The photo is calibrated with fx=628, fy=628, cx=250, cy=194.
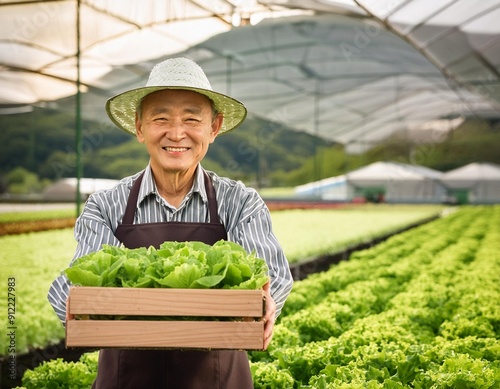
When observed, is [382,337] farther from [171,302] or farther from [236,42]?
[236,42]

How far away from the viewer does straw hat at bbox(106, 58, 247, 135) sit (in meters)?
2.40

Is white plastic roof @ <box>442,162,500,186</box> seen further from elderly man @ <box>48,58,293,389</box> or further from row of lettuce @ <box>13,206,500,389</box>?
elderly man @ <box>48,58,293,389</box>

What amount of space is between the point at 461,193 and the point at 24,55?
30264 mm

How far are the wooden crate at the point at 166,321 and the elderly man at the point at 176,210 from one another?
1.16 ft

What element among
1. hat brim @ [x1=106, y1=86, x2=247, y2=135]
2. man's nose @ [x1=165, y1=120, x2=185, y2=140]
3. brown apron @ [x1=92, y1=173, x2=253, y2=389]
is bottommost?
brown apron @ [x1=92, y1=173, x2=253, y2=389]

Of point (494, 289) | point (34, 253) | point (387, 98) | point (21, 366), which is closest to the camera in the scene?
point (21, 366)

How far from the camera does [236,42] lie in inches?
583

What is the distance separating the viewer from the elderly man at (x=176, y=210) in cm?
228

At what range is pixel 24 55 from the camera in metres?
11.2

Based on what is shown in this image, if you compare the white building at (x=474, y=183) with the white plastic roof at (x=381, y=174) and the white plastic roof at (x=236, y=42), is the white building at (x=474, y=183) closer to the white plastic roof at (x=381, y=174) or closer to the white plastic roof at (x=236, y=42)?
the white plastic roof at (x=381, y=174)

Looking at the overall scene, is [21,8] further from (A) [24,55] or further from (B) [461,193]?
(B) [461,193]

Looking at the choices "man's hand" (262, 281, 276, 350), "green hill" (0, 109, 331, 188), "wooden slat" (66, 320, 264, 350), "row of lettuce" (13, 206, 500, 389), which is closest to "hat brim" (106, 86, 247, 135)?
"man's hand" (262, 281, 276, 350)

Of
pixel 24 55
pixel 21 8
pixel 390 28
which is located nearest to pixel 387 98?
pixel 390 28

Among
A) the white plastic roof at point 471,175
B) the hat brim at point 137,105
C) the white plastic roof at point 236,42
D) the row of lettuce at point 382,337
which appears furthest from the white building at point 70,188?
the white plastic roof at point 471,175
